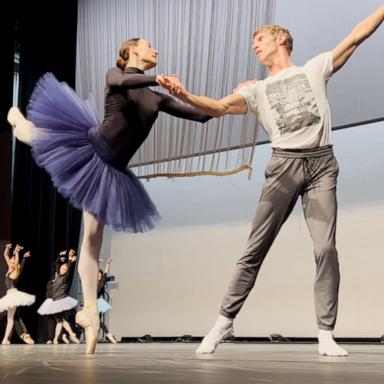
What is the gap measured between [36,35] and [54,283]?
3.28 m

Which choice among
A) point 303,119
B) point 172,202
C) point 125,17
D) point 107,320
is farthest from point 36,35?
point 303,119

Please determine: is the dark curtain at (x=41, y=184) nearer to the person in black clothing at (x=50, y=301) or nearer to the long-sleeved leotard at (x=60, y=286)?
the person in black clothing at (x=50, y=301)

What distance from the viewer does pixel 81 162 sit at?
9.47ft

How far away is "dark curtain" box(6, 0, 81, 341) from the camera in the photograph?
352 inches

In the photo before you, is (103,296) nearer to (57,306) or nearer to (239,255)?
(57,306)

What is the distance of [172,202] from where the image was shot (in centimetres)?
829

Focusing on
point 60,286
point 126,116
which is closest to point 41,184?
point 60,286

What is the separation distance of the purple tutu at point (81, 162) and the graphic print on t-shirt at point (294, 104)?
730mm

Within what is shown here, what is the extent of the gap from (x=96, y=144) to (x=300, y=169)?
0.88m

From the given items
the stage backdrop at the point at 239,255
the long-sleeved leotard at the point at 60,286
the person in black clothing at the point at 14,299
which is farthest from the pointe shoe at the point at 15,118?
the long-sleeved leotard at the point at 60,286

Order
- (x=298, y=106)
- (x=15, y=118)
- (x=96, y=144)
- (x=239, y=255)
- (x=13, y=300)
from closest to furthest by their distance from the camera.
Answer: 1. (x=298, y=106)
2. (x=96, y=144)
3. (x=15, y=118)
4. (x=239, y=255)
5. (x=13, y=300)

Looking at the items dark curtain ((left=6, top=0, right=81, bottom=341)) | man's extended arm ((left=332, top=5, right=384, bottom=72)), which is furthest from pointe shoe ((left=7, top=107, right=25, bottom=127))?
dark curtain ((left=6, top=0, right=81, bottom=341))

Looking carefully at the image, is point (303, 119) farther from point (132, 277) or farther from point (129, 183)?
point (132, 277)

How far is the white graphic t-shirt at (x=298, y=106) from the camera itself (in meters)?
2.42
